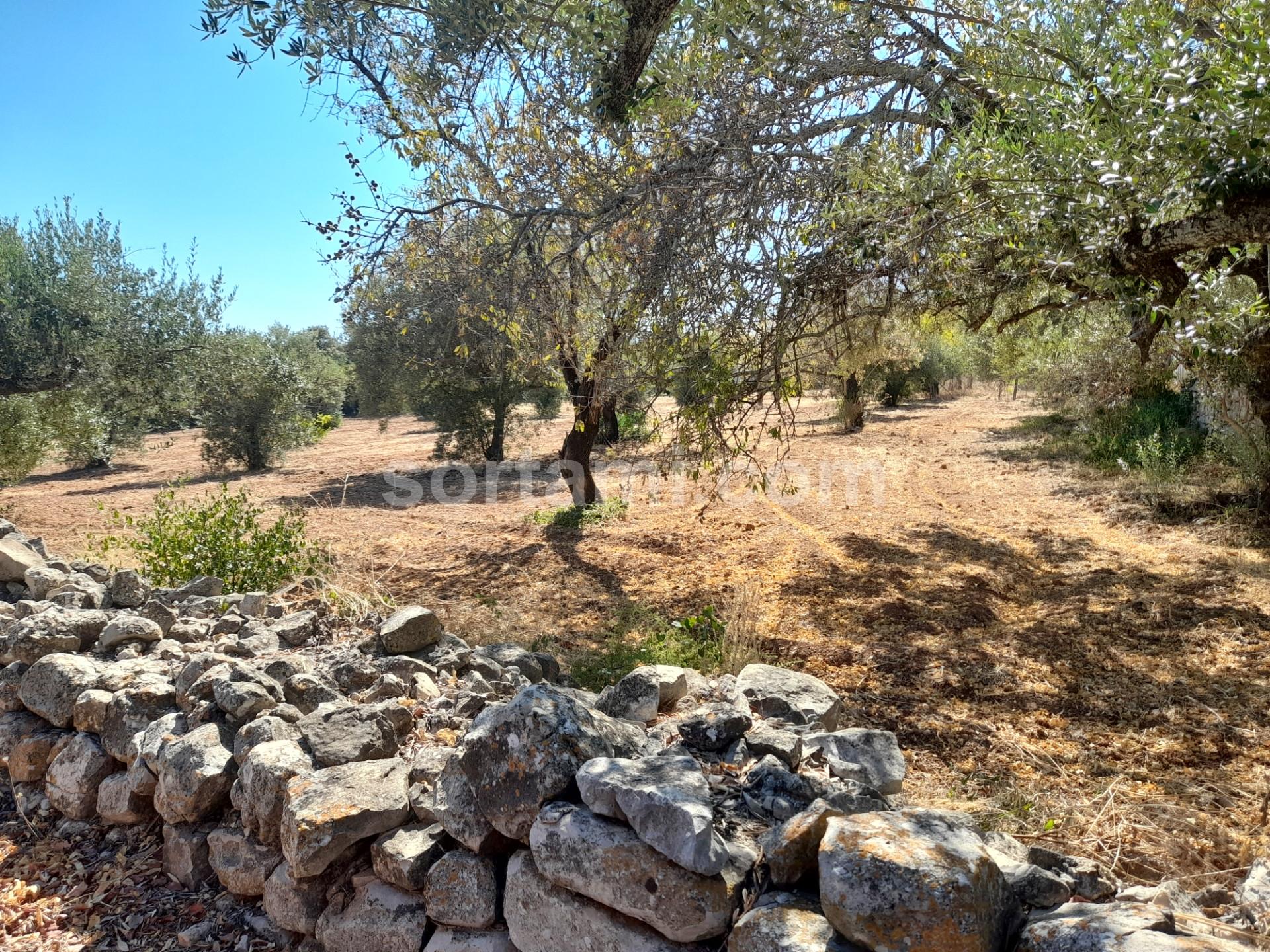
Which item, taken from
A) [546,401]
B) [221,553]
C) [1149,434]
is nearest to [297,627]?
[221,553]

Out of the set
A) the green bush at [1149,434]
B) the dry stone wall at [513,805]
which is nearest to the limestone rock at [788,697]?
the dry stone wall at [513,805]

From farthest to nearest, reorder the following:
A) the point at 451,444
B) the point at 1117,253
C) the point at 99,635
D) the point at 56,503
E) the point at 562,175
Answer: the point at 451,444
the point at 56,503
the point at 562,175
the point at 1117,253
the point at 99,635

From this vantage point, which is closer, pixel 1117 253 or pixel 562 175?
pixel 1117 253

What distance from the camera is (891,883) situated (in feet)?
5.39

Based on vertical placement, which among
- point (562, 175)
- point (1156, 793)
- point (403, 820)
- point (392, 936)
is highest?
point (562, 175)

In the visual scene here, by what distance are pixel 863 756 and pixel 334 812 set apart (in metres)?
1.83

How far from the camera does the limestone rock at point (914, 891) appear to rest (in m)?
1.60

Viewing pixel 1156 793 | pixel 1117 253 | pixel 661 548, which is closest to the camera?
pixel 1156 793

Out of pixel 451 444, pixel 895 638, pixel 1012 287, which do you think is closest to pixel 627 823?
pixel 895 638

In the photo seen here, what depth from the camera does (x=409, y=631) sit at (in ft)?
12.7

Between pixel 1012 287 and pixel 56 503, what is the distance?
45.6 ft

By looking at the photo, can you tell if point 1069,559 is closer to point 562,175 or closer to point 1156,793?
point 1156,793

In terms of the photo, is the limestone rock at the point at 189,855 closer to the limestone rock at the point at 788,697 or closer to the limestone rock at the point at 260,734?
the limestone rock at the point at 260,734

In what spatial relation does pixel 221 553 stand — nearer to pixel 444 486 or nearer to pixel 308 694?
pixel 308 694
